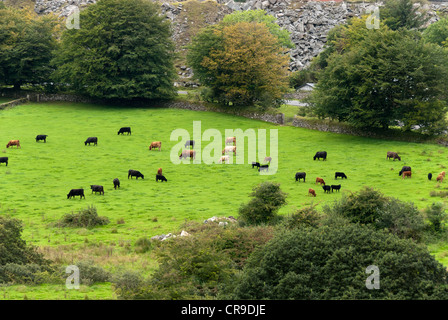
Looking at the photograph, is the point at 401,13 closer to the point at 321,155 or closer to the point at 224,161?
the point at 321,155

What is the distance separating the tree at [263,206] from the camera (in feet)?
124

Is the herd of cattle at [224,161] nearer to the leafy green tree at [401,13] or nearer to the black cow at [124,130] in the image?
the black cow at [124,130]

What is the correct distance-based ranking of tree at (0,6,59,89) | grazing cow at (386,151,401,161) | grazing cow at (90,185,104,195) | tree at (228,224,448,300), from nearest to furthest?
tree at (228,224,448,300) → grazing cow at (90,185,104,195) → grazing cow at (386,151,401,161) → tree at (0,6,59,89)

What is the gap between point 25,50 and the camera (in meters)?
88.7

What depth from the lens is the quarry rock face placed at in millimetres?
124875

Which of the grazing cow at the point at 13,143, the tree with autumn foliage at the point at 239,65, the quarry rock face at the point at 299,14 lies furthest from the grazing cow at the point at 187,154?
the quarry rock face at the point at 299,14

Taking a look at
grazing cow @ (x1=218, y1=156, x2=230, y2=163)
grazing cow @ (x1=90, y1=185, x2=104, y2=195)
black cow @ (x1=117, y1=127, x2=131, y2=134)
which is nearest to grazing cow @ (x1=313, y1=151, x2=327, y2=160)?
grazing cow @ (x1=218, y1=156, x2=230, y2=163)

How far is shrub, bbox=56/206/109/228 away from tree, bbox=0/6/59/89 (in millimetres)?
51949

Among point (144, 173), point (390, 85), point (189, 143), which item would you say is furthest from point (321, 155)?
point (144, 173)

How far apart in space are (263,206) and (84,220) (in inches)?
432

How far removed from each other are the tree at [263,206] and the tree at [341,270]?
1288cm

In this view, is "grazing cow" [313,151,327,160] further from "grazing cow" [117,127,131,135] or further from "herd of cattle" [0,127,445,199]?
"grazing cow" [117,127,131,135]

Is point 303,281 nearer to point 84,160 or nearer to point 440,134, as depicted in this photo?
point 84,160
